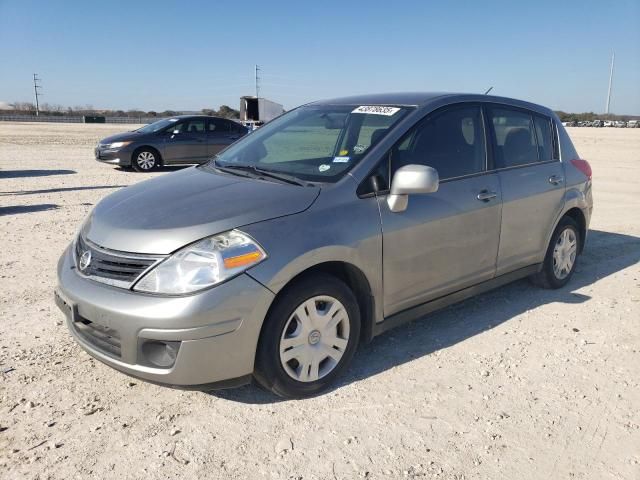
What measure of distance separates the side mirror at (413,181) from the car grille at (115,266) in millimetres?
1484

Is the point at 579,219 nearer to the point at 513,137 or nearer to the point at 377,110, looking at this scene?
the point at 513,137

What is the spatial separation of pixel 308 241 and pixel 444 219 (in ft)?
3.92

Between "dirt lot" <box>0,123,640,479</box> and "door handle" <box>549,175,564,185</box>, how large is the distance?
1.08 metres

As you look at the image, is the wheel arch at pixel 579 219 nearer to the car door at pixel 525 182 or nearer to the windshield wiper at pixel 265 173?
the car door at pixel 525 182

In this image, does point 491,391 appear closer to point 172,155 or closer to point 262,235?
point 262,235

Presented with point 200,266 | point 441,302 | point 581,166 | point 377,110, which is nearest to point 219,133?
point 581,166

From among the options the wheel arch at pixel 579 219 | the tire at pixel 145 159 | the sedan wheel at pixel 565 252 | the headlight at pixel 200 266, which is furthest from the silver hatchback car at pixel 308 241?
the tire at pixel 145 159

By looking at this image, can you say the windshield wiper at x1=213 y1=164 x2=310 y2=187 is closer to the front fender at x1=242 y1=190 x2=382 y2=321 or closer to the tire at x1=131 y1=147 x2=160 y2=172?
the front fender at x1=242 y1=190 x2=382 y2=321

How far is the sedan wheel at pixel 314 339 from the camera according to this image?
121 inches

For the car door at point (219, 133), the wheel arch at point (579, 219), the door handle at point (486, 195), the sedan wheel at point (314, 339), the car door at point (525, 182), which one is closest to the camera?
the sedan wheel at point (314, 339)

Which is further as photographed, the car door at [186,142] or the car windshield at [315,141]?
the car door at [186,142]

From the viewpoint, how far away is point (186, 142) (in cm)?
1428

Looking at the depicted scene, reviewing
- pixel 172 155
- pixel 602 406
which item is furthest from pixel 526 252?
pixel 172 155

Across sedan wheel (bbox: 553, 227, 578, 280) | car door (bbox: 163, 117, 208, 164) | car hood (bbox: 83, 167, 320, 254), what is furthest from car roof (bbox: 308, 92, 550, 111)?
car door (bbox: 163, 117, 208, 164)
